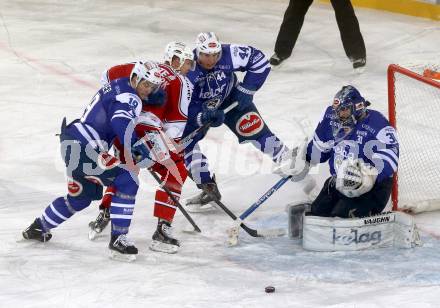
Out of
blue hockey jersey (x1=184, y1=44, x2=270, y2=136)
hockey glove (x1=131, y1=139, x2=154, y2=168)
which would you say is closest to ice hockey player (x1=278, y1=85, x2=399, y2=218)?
blue hockey jersey (x1=184, y1=44, x2=270, y2=136)

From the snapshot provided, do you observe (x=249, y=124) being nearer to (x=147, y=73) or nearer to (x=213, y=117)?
(x=213, y=117)

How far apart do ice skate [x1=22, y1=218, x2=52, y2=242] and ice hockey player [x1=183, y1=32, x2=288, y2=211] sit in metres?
0.86

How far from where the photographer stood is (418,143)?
6.45m

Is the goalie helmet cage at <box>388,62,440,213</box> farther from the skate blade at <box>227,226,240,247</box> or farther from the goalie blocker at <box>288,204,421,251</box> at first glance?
the skate blade at <box>227,226,240,247</box>

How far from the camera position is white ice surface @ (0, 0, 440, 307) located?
16.0ft

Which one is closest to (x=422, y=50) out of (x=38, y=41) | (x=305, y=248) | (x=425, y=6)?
(x=425, y=6)

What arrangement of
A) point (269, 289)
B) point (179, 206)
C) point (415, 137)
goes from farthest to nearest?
point (415, 137) < point (179, 206) < point (269, 289)

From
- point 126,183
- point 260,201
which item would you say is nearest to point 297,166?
point 260,201

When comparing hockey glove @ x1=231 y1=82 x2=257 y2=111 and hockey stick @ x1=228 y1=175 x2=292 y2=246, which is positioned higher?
hockey glove @ x1=231 y1=82 x2=257 y2=111

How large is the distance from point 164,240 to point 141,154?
433 mm

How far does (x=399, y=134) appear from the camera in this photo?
20.5 ft

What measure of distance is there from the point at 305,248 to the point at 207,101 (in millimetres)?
982

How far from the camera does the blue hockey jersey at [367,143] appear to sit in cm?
527

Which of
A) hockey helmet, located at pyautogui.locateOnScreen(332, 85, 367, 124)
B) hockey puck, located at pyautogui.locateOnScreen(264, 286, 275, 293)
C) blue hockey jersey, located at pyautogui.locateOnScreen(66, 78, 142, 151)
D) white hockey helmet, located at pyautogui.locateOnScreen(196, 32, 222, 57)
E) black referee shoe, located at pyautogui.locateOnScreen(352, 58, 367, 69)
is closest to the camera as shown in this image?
hockey puck, located at pyautogui.locateOnScreen(264, 286, 275, 293)
